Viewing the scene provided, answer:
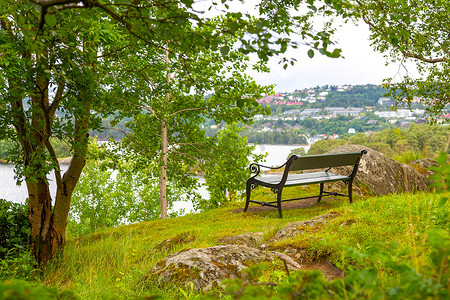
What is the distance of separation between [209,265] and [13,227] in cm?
430

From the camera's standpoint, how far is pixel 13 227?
583 cm

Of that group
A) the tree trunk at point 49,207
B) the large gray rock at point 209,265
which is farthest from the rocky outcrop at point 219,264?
the tree trunk at point 49,207

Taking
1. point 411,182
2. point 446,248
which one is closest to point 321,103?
point 411,182

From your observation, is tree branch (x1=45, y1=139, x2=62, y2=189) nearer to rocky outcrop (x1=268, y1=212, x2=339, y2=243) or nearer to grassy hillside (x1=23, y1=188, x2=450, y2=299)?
grassy hillside (x1=23, y1=188, x2=450, y2=299)

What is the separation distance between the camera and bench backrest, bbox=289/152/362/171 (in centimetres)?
684

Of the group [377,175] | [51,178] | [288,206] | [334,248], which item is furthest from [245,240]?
[51,178]

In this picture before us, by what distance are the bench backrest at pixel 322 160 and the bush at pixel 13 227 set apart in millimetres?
4544

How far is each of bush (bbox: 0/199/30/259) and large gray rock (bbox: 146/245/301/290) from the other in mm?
3557

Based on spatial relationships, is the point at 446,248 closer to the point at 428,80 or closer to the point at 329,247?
the point at 329,247

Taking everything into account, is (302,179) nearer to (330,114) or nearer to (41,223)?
(41,223)

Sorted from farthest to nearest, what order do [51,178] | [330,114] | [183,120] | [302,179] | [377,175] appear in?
[330,114] < [51,178] < [183,120] < [377,175] < [302,179]

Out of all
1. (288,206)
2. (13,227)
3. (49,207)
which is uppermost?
(49,207)

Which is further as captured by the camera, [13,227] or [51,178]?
[51,178]

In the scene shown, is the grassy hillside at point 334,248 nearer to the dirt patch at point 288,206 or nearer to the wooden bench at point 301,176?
the wooden bench at point 301,176
